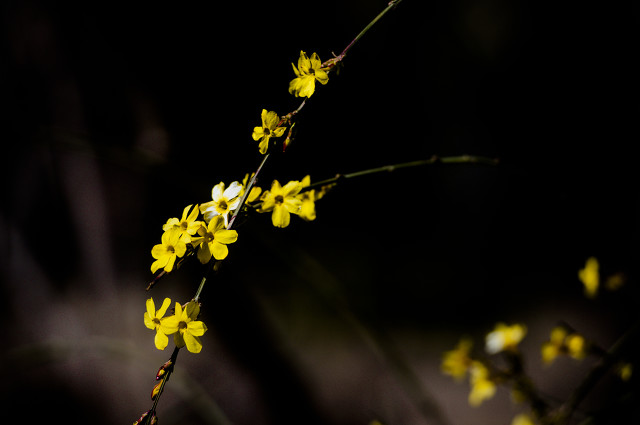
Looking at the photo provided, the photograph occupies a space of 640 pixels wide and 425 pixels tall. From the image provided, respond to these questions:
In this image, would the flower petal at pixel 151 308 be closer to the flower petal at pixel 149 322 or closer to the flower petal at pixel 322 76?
the flower petal at pixel 149 322

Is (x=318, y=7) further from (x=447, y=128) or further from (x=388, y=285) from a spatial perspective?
(x=388, y=285)

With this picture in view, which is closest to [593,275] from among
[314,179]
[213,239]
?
[213,239]

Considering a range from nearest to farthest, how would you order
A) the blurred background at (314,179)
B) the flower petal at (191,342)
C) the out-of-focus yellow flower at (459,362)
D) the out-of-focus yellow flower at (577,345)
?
the flower petal at (191,342) < the out-of-focus yellow flower at (577,345) < the out-of-focus yellow flower at (459,362) < the blurred background at (314,179)

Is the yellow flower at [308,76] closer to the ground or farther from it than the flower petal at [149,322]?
farther from it

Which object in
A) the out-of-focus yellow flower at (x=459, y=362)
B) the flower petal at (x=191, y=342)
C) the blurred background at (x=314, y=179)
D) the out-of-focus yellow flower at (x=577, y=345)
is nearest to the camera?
the flower petal at (x=191, y=342)

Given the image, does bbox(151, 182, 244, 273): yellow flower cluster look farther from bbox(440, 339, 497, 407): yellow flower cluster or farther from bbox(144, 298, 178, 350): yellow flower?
bbox(440, 339, 497, 407): yellow flower cluster

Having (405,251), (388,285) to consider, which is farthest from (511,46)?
(388,285)

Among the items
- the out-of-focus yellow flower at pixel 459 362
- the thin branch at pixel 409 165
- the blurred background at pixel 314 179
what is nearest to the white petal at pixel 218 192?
the thin branch at pixel 409 165
